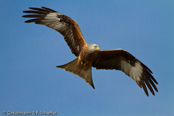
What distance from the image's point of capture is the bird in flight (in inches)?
327

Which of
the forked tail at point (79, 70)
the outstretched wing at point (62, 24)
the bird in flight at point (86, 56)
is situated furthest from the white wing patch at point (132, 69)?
the outstretched wing at point (62, 24)

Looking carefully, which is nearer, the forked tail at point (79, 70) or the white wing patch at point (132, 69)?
the forked tail at point (79, 70)

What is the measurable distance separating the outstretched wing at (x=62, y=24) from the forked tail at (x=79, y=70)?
16.6 inches

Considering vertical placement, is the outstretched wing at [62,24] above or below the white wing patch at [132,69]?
above

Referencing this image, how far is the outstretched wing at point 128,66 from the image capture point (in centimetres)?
873

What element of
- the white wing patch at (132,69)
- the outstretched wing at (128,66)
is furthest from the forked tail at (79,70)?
the white wing patch at (132,69)

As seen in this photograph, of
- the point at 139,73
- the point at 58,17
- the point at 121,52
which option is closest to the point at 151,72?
the point at 139,73

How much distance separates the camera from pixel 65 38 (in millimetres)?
8477

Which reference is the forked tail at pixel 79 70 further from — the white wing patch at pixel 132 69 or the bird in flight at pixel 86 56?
the white wing patch at pixel 132 69

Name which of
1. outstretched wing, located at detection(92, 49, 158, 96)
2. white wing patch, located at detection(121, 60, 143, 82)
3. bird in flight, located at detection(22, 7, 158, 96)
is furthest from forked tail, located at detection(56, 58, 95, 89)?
white wing patch, located at detection(121, 60, 143, 82)

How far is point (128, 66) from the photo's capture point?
29.4 feet

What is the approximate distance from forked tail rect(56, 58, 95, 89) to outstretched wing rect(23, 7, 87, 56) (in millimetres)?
423

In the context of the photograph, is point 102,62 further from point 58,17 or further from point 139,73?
point 58,17

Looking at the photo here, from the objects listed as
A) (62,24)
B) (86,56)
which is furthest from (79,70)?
(62,24)
